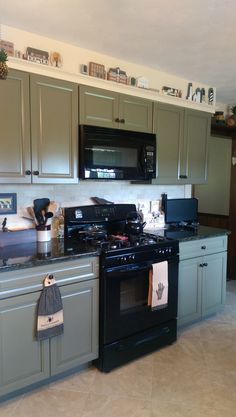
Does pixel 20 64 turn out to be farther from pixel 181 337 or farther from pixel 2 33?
pixel 181 337

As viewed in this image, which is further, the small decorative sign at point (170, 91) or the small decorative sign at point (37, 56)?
the small decorative sign at point (170, 91)

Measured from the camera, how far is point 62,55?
98.0 inches

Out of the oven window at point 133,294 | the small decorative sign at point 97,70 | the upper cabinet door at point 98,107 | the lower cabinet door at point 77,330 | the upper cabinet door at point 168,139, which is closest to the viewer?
the lower cabinet door at point 77,330

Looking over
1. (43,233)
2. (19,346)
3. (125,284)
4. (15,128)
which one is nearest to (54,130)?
(15,128)

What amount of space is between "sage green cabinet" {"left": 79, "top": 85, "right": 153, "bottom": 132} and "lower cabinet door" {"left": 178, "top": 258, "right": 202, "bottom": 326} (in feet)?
4.33

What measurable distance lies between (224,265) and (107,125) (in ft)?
6.06

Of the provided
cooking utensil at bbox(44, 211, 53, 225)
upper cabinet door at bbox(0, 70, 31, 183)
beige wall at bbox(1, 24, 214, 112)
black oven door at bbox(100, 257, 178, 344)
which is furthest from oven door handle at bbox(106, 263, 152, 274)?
beige wall at bbox(1, 24, 214, 112)

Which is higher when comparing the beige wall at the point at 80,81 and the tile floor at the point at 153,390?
the beige wall at the point at 80,81

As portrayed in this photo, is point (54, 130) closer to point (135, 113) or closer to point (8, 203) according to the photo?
point (8, 203)

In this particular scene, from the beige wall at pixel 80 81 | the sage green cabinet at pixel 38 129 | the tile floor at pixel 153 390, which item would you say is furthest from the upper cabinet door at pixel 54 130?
the tile floor at pixel 153 390

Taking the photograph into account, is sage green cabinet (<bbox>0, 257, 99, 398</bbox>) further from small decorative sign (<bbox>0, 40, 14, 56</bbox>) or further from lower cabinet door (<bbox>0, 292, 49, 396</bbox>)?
small decorative sign (<bbox>0, 40, 14, 56</bbox>)

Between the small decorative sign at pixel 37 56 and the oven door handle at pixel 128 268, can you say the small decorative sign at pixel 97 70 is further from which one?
the oven door handle at pixel 128 268

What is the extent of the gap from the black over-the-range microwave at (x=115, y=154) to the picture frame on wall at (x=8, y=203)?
57 centimetres

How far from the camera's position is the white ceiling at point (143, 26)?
1.94m
